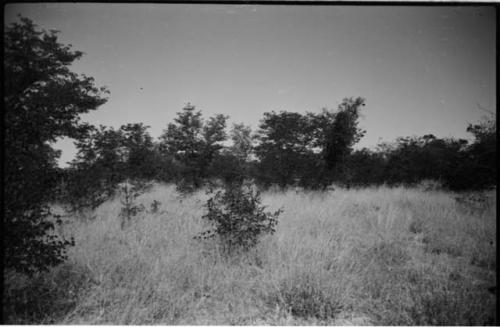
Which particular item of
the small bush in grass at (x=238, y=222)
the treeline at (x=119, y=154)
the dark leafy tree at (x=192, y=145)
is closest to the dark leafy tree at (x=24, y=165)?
the treeline at (x=119, y=154)

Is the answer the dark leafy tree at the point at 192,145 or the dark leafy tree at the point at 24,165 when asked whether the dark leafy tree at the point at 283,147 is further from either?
the dark leafy tree at the point at 24,165

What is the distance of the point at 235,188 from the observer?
143 inches

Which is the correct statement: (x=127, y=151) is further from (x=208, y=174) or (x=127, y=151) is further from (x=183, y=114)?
(x=183, y=114)

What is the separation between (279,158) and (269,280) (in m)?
6.82

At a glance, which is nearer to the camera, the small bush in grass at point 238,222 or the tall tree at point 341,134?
the small bush in grass at point 238,222

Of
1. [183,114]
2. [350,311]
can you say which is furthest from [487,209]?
[183,114]

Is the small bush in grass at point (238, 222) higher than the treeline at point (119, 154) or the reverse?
the reverse

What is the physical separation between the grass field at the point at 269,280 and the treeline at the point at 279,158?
122 centimetres

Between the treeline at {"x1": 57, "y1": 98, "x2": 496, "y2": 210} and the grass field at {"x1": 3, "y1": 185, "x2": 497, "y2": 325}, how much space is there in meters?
1.22

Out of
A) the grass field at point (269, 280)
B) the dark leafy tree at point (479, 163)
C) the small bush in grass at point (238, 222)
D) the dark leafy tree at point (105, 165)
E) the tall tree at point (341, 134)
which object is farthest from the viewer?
the tall tree at point (341, 134)

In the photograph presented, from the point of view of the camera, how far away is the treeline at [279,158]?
507cm

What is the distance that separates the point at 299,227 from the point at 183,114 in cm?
901

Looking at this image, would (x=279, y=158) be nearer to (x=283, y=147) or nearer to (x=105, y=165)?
(x=283, y=147)

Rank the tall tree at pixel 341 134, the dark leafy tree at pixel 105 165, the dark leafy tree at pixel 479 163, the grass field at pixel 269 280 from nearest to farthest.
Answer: the grass field at pixel 269 280
the dark leafy tree at pixel 105 165
the dark leafy tree at pixel 479 163
the tall tree at pixel 341 134
